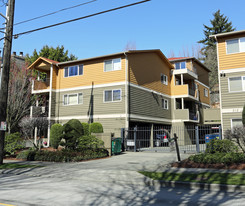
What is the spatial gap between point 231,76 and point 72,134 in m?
12.8

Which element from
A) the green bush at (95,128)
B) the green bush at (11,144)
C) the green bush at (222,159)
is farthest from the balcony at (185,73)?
the green bush at (11,144)

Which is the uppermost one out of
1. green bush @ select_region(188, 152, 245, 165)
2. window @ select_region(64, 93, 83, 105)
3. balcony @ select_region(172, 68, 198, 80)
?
balcony @ select_region(172, 68, 198, 80)

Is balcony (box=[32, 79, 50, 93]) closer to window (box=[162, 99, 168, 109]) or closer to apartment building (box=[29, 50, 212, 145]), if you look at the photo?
apartment building (box=[29, 50, 212, 145])

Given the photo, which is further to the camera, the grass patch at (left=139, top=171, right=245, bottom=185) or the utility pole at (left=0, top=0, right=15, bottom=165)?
the utility pole at (left=0, top=0, right=15, bottom=165)

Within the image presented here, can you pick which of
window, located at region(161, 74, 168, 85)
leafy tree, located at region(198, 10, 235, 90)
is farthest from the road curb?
leafy tree, located at region(198, 10, 235, 90)

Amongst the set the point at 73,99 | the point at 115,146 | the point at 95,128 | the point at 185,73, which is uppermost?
the point at 185,73

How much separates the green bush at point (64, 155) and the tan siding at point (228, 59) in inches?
457

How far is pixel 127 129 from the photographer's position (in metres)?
21.8

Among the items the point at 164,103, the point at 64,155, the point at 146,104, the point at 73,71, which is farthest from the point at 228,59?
the point at 73,71

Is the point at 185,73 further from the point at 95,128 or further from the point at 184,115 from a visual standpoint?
the point at 95,128

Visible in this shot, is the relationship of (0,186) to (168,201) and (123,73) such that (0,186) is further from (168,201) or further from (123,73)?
(123,73)

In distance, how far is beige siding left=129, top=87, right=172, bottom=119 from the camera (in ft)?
78.2

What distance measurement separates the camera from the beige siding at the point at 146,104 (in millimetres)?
23828

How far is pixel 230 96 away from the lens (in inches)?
736
